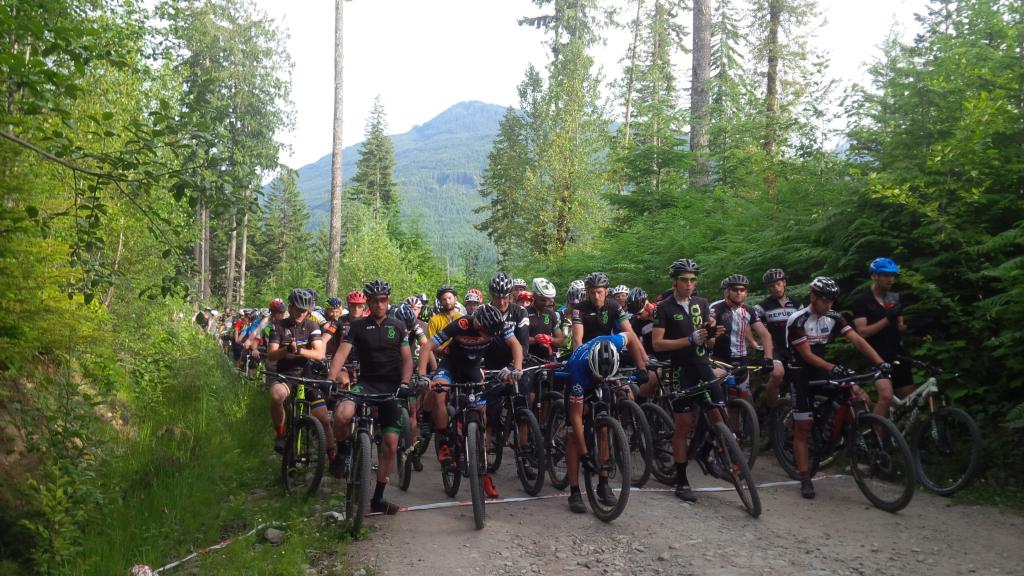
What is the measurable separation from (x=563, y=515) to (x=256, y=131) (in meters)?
37.8

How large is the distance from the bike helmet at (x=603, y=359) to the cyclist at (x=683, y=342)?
0.93 meters

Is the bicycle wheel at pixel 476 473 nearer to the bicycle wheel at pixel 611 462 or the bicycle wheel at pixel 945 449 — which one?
the bicycle wheel at pixel 611 462

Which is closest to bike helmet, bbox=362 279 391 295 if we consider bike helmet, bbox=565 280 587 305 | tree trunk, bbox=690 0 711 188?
bike helmet, bbox=565 280 587 305

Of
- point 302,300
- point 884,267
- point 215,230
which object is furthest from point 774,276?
point 215,230

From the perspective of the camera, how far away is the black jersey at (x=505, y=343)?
8413 millimetres

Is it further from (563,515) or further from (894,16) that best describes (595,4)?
(563,515)

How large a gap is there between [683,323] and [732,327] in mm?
2069

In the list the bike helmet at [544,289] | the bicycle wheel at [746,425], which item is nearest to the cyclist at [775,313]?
the bicycle wheel at [746,425]

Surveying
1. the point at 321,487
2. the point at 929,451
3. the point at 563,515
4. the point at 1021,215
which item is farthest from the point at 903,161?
the point at 321,487

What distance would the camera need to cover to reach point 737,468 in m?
6.97

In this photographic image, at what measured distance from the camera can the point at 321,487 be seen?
8719mm

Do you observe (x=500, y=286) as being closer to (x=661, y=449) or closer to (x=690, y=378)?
(x=690, y=378)

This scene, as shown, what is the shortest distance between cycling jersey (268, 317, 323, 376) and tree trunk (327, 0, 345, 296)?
15.4 metres

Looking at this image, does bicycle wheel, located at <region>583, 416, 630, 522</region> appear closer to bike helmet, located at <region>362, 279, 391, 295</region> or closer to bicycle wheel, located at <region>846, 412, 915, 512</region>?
bicycle wheel, located at <region>846, 412, 915, 512</region>
